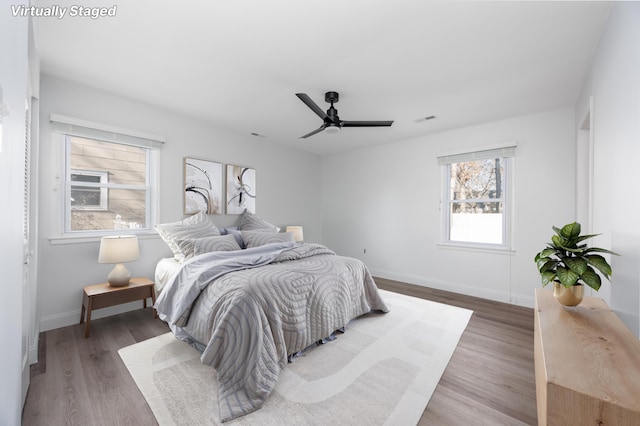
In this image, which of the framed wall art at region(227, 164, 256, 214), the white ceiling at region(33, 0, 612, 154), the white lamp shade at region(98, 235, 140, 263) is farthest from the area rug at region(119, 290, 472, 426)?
the white ceiling at region(33, 0, 612, 154)

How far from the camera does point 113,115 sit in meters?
2.98

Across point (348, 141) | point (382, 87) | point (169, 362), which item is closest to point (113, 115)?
point (169, 362)

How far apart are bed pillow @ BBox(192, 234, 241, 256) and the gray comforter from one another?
0.31 meters

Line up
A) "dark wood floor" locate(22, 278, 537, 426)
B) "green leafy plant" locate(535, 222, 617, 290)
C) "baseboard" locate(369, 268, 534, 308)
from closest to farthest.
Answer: "green leafy plant" locate(535, 222, 617, 290), "dark wood floor" locate(22, 278, 537, 426), "baseboard" locate(369, 268, 534, 308)

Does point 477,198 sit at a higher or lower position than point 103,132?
lower

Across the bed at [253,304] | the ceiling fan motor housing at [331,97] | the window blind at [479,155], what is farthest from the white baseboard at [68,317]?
the window blind at [479,155]

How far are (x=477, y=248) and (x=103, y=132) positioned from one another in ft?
16.2

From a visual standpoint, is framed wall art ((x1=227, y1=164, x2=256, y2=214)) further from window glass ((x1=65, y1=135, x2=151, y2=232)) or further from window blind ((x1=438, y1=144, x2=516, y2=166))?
window blind ((x1=438, y1=144, x2=516, y2=166))

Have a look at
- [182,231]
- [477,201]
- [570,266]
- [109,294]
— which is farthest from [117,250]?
[477,201]

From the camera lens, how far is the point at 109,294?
2.59 metres

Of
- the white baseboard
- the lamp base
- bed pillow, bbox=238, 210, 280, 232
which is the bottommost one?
the white baseboard

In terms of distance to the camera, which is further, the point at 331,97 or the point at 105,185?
the point at 105,185

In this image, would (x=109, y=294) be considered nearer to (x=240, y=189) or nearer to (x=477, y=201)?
(x=240, y=189)

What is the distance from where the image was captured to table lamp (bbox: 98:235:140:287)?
2.64m
